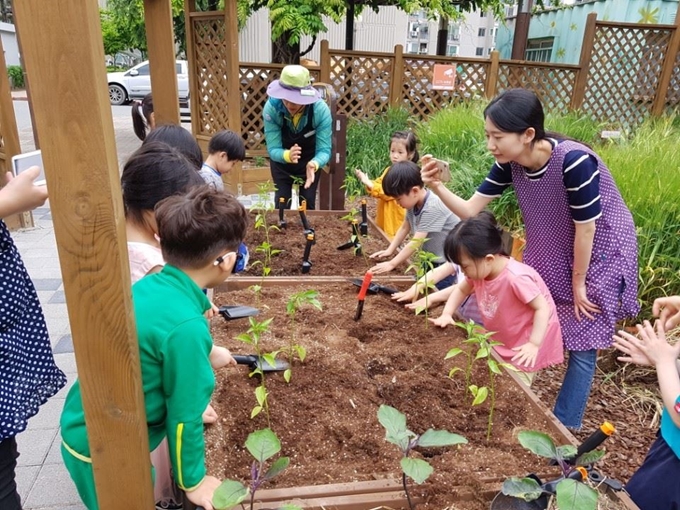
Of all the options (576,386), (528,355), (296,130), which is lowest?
(576,386)

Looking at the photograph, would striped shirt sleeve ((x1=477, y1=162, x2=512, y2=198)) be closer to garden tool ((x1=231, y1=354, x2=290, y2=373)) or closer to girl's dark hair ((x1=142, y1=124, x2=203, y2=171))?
garden tool ((x1=231, y1=354, x2=290, y2=373))

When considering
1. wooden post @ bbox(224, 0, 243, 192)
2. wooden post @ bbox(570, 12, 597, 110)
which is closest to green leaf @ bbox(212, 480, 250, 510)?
wooden post @ bbox(224, 0, 243, 192)

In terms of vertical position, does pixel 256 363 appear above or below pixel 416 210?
below

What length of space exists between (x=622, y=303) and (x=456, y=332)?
697 mm

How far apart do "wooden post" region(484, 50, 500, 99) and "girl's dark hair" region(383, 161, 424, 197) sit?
6556mm

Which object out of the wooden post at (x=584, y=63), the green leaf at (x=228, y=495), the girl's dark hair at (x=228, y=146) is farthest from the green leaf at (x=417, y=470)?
the wooden post at (x=584, y=63)

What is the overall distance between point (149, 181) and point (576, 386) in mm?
1928

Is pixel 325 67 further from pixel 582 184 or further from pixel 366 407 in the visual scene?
pixel 366 407

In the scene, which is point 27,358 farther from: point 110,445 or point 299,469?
point 299,469

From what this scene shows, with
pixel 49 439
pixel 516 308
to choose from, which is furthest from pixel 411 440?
pixel 49 439

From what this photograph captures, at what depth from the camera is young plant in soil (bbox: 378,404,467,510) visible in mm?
1139

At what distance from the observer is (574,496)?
1.05 metres

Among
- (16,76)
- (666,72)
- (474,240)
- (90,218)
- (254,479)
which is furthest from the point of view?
(16,76)

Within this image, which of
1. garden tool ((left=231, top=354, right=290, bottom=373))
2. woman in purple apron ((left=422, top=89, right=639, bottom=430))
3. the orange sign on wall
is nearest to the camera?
garden tool ((left=231, top=354, right=290, bottom=373))
